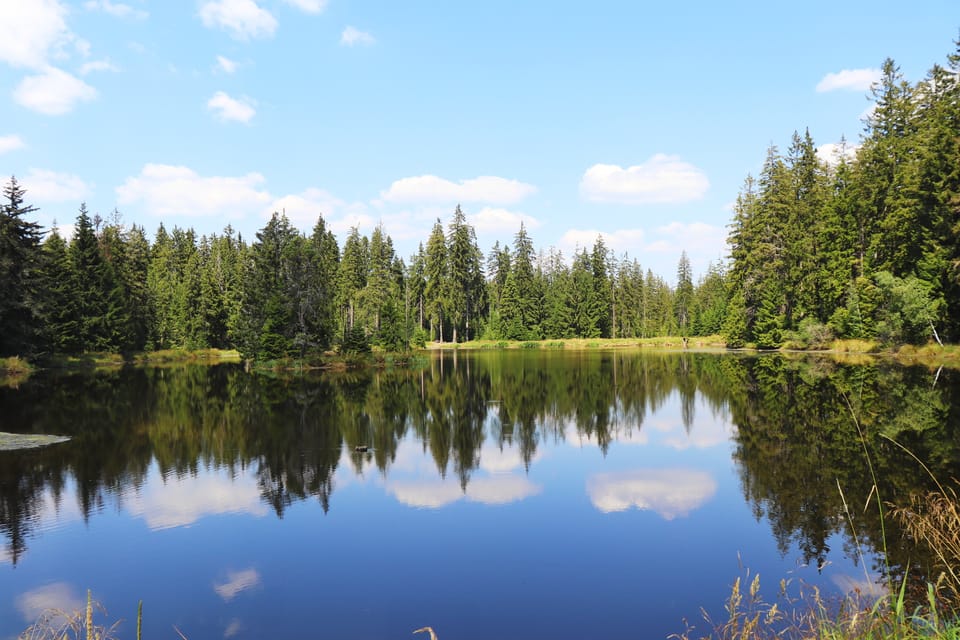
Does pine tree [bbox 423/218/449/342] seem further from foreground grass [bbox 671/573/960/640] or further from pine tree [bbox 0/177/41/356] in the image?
foreground grass [bbox 671/573/960/640]

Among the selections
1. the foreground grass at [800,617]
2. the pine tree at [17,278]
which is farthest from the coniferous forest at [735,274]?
the foreground grass at [800,617]

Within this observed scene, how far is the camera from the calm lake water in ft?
23.9

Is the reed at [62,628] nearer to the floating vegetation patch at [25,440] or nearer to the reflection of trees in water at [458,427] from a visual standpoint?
the reflection of trees in water at [458,427]

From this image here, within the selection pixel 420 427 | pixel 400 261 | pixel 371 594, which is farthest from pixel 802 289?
pixel 400 261

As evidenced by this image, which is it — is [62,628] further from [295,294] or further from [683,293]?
[683,293]

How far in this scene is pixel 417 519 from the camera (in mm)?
10750

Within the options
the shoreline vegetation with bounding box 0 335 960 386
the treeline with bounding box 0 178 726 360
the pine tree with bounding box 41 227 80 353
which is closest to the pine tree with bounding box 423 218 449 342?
the treeline with bounding box 0 178 726 360

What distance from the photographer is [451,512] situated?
11.1 meters

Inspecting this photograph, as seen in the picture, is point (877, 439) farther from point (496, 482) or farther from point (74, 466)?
point (74, 466)

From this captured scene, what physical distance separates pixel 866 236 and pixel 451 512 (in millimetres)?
52866

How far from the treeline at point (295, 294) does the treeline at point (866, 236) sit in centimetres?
3556

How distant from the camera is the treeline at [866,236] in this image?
126ft

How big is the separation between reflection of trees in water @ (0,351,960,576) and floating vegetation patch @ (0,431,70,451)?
0.75m

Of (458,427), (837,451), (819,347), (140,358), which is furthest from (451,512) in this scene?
(140,358)
